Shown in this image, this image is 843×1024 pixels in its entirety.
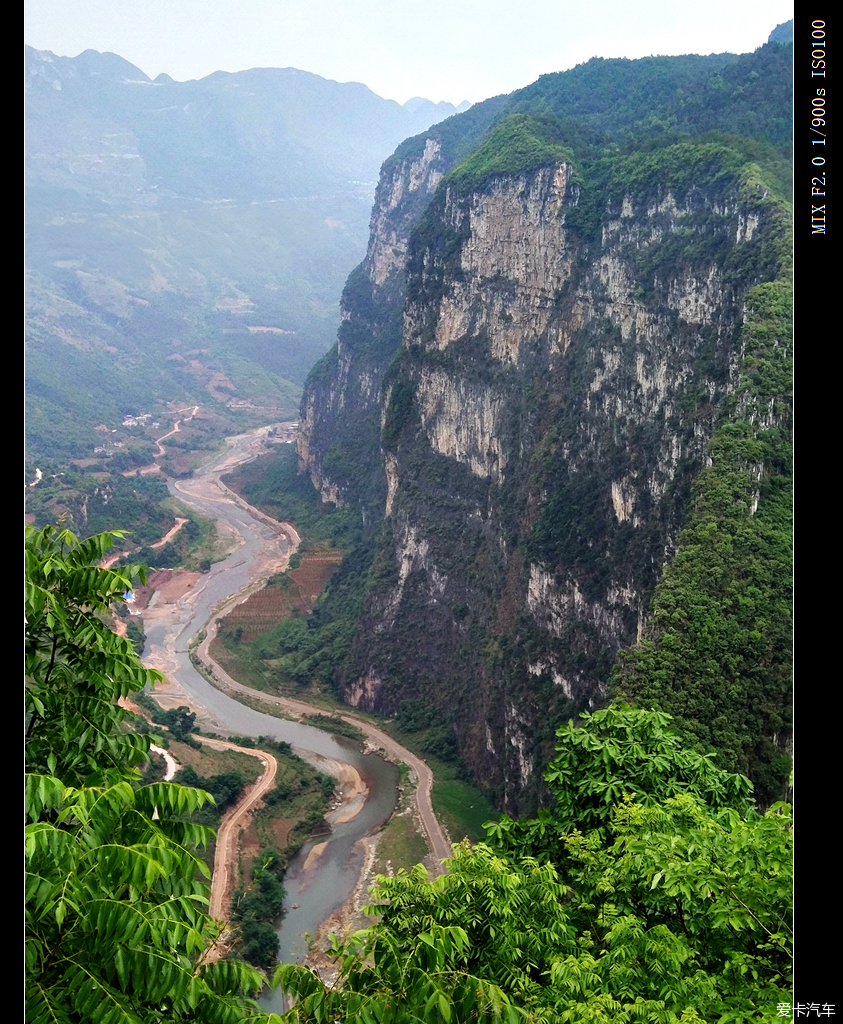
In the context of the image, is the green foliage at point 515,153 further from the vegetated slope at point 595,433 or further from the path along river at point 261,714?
the path along river at point 261,714

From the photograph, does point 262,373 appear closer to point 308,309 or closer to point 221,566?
point 308,309

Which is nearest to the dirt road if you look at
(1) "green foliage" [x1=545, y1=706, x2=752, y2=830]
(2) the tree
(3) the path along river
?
(3) the path along river

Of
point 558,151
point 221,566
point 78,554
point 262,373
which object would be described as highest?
point 558,151

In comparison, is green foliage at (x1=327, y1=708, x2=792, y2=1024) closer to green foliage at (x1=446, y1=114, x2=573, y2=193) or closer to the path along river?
the path along river

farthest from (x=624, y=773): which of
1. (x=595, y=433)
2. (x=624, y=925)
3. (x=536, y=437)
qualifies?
(x=536, y=437)

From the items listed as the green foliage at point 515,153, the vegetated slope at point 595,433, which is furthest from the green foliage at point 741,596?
the green foliage at point 515,153

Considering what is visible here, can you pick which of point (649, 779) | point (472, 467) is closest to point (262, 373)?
point (472, 467)

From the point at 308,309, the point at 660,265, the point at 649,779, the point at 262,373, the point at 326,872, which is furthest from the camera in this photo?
the point at 308,309

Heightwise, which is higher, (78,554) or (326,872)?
(78,554)
